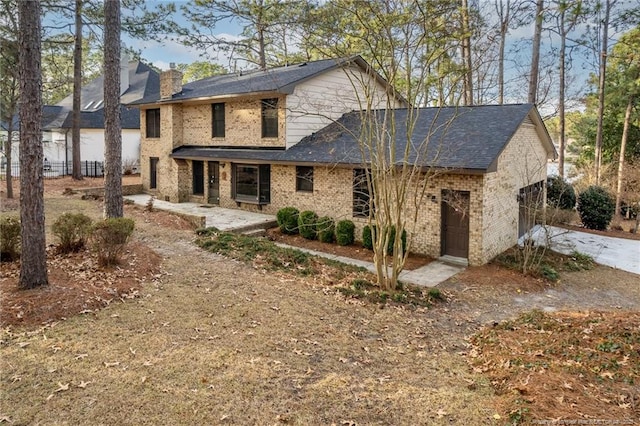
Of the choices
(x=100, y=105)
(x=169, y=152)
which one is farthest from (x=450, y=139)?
(x=100, y=105)

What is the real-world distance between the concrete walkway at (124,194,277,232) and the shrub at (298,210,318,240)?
1.54 meters

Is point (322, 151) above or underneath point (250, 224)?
above

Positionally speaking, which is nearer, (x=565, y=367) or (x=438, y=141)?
(x=565, y=367)

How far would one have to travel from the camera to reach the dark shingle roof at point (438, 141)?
489 inches

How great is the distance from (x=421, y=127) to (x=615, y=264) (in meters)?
7.43

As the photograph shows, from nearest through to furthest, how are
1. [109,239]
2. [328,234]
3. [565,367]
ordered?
[565,367] < [109,239] < [328,234]

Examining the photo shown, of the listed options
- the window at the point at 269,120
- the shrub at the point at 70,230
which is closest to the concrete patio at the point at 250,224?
the window at the point at 269,120

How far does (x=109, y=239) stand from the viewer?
905 centimetres

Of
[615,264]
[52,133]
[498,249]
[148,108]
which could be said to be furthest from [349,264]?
[52,133]

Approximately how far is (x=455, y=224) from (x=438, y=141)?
264 centimetres

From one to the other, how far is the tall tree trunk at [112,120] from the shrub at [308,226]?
5.67m

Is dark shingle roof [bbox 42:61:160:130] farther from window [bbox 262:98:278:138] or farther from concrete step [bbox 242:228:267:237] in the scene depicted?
concrete step [bbox 242:228:267:237]

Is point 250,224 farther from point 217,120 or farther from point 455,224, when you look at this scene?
point 455,224

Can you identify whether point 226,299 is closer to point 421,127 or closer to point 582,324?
point 582,324
